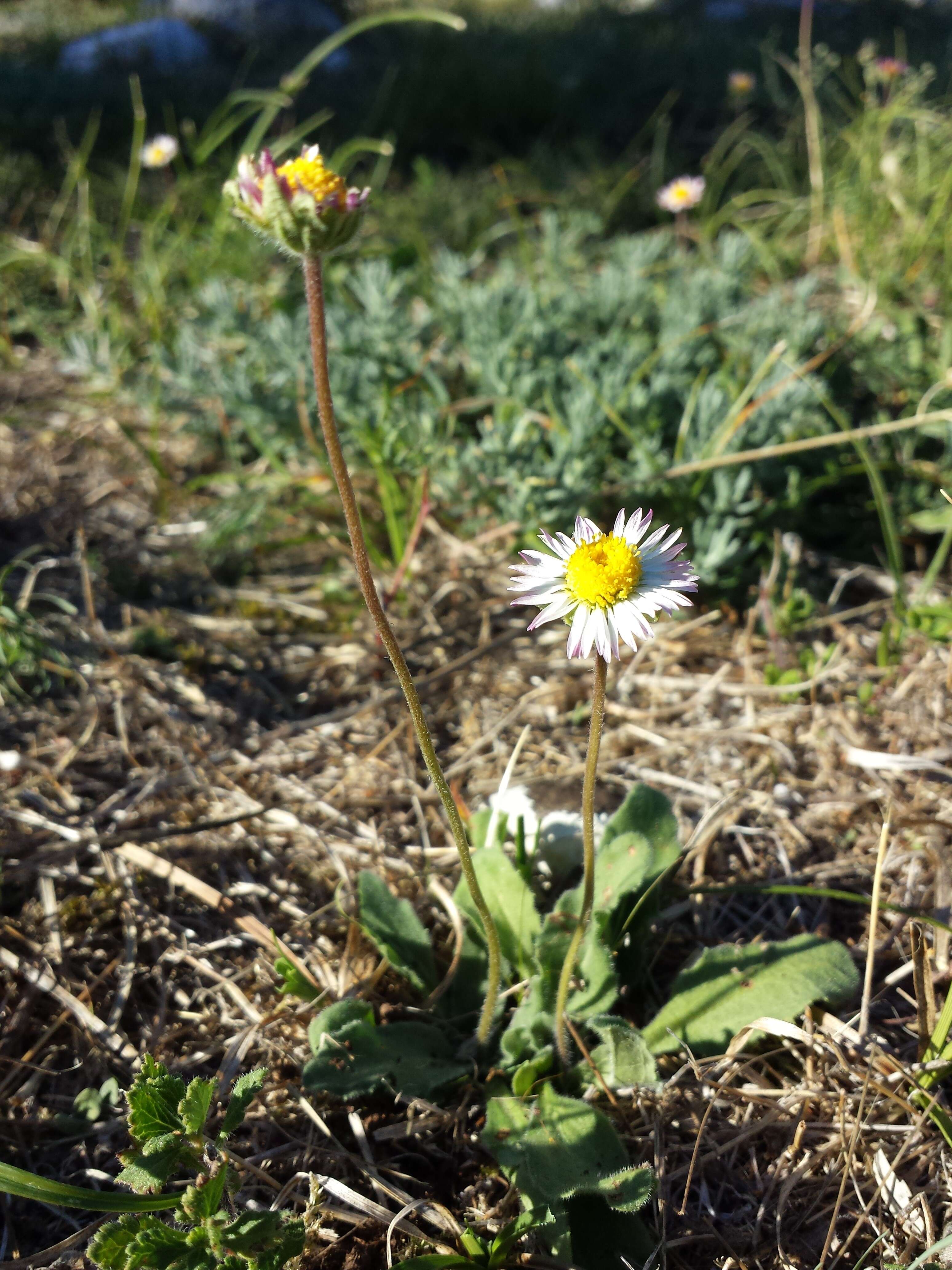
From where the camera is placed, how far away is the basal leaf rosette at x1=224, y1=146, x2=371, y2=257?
1.07 m

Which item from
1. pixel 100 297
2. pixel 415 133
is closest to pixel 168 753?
pixel 100 297

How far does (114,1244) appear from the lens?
1.13 metres

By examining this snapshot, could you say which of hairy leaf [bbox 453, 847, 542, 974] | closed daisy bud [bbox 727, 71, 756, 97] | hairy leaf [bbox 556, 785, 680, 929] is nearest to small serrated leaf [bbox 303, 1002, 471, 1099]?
hairy leaf [bbox 453, 847, 542, 974]

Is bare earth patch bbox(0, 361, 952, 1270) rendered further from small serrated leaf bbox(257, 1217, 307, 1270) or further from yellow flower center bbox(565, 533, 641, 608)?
yellow flower center bbox(565, 533, 641, 608)

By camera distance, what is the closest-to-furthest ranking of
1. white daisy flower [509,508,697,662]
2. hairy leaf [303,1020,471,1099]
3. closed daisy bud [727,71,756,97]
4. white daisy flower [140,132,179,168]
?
white daisy flower [509,508,697,662] < hairy leaf [303,1020,471,1099] < white daisy flower [140,132,179,168] < closed daisy bud [727,71,756,97]

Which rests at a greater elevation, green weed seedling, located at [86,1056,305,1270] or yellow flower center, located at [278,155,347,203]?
yellow flower center, located at [278,155,347,203]

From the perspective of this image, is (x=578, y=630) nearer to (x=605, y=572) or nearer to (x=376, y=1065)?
(x=605, y=572)

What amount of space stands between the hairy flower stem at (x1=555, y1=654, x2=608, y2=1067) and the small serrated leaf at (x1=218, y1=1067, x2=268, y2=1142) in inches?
18.3

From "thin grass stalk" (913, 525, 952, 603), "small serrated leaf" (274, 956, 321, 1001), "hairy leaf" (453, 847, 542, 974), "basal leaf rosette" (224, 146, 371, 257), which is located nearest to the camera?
"basal leaf rosette" (224, 146, 371, 257)

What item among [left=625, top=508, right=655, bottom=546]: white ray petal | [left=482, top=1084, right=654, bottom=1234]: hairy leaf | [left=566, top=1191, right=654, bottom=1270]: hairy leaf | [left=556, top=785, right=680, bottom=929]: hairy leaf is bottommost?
[left=566, top=1191, right=654, bottom=1270]: hairy leaf

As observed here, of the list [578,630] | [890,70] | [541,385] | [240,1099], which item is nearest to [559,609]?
[578,630]

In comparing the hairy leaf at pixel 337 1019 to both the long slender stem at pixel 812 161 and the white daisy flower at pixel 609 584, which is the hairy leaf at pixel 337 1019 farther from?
the long slender stem at pixel 812 161

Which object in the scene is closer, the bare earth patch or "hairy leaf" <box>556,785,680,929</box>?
the bare earth patch

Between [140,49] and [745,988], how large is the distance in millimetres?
8034
